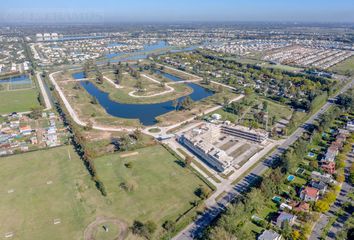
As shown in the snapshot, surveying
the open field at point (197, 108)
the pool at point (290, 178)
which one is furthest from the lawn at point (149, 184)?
the open field at point (197, 108)

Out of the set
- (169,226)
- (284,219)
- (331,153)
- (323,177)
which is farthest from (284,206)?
(331,153)

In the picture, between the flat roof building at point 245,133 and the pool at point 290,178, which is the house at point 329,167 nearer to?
the pool at point 290,178

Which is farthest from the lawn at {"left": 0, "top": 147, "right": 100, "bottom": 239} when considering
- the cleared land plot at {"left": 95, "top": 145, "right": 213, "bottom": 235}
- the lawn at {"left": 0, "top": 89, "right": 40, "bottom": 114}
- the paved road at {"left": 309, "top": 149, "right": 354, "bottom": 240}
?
the lawn at {"left": 0, "top": 89, "right": 40, "bottom": 114}

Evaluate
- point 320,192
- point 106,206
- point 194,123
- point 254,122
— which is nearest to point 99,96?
point 194,123

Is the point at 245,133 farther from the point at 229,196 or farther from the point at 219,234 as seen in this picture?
the point at 219,234

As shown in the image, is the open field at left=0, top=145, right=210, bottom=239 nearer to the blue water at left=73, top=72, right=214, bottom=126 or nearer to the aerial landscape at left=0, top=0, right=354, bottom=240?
the aerial landscape at left=0, top=0, right=354, bottom=240
